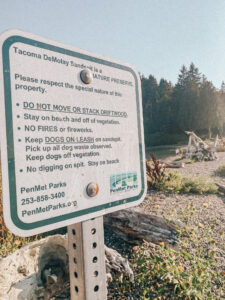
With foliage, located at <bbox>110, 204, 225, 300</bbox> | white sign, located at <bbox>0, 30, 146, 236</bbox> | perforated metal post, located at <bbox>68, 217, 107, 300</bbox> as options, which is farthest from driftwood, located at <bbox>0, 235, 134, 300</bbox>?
white sign, located at <bbox>0, 30, 146, 236</bbox>

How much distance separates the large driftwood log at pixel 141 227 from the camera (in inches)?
103

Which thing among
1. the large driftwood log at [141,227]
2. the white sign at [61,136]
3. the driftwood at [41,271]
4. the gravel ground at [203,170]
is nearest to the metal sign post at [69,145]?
the white sign at [61,136]

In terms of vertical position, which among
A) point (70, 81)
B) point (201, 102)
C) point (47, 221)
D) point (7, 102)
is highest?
point (201, 102)

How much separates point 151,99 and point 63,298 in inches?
1379

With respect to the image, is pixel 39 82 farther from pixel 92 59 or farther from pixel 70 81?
pixel 92 59

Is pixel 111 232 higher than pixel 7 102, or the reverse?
pixel 7 102

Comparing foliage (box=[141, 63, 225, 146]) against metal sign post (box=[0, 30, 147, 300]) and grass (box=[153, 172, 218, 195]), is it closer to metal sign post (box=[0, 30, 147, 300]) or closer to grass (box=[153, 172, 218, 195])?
grass (box=[153, 172, 218, 195])

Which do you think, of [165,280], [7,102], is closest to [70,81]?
[7,102]

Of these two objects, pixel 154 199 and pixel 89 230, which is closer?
pixel 89 230

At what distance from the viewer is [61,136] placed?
1.01 m

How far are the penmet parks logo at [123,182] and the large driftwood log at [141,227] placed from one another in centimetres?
158

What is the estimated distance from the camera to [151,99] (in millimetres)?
35312

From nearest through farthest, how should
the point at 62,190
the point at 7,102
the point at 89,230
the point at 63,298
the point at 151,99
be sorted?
1. the point at 7,102
2. the point at 62,190
3. the point at 89,230
4. the point at 63,298
5. the point at 151,99

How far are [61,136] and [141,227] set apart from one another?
2062 mm
